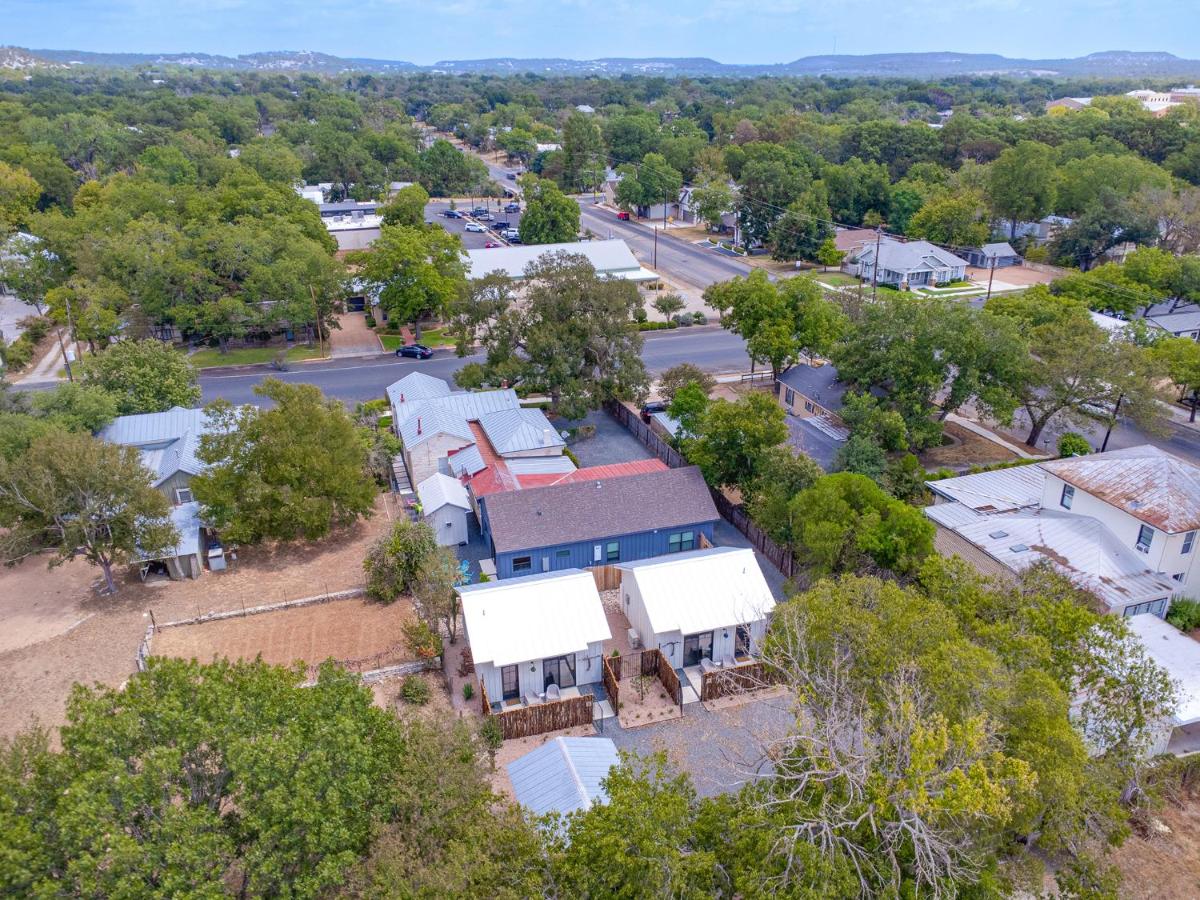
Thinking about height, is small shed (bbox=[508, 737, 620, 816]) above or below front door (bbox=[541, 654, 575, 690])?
above

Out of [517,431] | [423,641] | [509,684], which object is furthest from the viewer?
[517,431]

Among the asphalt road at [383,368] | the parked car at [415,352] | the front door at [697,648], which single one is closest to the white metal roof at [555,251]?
the parked car at [415,352]

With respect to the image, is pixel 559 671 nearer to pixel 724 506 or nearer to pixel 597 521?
pixel 597 521

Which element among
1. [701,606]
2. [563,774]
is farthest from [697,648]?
[563,774]

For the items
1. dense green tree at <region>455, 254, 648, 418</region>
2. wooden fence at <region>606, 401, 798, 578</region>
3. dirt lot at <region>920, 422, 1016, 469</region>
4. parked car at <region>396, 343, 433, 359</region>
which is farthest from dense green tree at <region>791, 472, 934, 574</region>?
parked car at <region>396, 343, 433, 359</region>

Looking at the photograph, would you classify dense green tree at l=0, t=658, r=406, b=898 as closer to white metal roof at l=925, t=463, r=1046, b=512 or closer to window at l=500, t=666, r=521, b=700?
window at l=500, t=666, r=521, b=700

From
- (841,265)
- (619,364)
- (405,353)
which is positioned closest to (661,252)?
(841,265)
